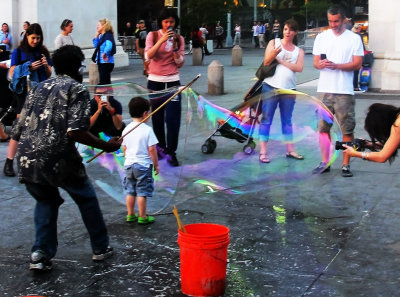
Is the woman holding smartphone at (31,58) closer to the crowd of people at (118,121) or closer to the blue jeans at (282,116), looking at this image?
the crowd of people at (118,121)

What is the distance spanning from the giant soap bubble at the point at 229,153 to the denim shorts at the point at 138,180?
0.91 ft

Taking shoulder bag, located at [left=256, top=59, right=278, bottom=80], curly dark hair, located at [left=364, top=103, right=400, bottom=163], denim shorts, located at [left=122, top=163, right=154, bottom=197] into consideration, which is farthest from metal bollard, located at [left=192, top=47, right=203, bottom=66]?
curly dark hair, located at [left=364, top=103, right=400, bottom=163]

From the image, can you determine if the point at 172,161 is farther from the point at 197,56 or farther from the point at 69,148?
the point at 197,56

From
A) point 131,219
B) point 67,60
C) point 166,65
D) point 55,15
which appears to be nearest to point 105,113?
point 131,219

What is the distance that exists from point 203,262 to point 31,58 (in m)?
4.58

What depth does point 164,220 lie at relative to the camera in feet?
21.0

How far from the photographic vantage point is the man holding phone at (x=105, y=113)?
633 cm

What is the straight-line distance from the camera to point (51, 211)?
5137 mm

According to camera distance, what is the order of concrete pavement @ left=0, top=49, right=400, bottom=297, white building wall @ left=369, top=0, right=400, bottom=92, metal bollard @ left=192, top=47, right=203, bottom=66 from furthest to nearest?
metal bollard @ left=192, top=47, right=203, bottom=66 < white building wall @ left=369, top=0, right=400, bottom=92 < concrete pavement @ left=0, top=49, right=400, bottom=297

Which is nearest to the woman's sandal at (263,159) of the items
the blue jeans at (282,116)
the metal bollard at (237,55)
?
the blue jeans at (282,116)

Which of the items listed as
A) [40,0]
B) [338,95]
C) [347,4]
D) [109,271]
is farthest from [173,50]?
[347,4]

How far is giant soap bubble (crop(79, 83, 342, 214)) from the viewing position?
621 centimetres

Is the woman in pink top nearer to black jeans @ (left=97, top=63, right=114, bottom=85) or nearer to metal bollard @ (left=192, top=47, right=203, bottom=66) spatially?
black jeans @ (left=97, top=63, right=114, bottom=85)

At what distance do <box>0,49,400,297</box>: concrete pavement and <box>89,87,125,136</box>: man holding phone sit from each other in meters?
0.21
